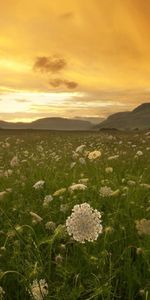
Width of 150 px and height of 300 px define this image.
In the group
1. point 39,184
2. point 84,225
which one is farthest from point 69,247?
point 39,184

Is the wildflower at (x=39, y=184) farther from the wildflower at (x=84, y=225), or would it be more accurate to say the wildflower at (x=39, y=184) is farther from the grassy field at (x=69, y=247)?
the wildflower at (x=84, y=225)

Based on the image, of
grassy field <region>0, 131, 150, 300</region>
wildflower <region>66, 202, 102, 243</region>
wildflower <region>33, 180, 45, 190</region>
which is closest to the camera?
wildflower <region>66, 202, 102, 243</region>

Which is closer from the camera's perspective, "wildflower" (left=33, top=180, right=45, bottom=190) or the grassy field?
the grassy field

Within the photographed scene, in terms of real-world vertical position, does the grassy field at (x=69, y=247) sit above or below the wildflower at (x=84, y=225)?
below

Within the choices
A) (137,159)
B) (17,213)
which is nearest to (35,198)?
Result: (17,213)

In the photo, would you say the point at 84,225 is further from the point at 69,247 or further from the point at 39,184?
the point at 39,184

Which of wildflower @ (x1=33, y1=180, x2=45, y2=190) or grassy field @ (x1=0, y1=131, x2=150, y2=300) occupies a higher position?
wildflower @ (x1=33, y1=180, x2=45, y2=190)

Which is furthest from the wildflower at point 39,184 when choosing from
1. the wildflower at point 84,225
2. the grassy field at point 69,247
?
the wildflower at point 84,225

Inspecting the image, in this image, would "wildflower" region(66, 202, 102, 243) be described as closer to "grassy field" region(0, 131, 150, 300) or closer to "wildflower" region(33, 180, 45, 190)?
"grassy field" region(0, 131, 150, 300)

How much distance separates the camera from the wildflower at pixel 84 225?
3441 millimetres

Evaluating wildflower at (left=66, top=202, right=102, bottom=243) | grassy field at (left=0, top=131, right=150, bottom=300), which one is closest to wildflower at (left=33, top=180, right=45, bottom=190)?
grassy field at (left=0, top=131, right=150, bottom=300)

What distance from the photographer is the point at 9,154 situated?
19.6 meters

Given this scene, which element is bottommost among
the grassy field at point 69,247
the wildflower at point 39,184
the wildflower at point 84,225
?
the grassy field at point 69,247

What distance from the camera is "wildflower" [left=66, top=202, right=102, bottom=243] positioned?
11.3 ft
